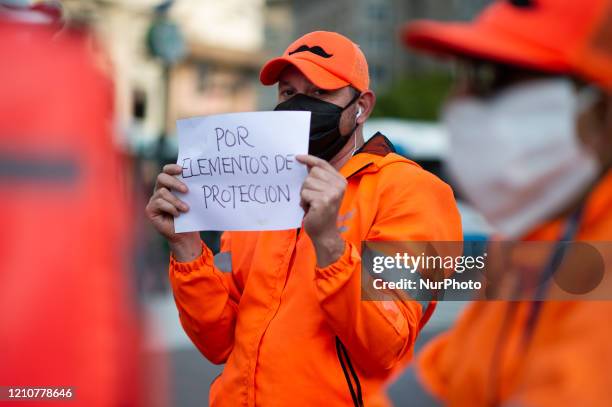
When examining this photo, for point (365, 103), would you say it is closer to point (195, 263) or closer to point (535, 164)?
point (195, 263)

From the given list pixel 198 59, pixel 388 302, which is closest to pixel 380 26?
pixel 198 59

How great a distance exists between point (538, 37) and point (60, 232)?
1258mm

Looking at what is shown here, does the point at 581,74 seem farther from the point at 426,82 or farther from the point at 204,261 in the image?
the point at 426,82

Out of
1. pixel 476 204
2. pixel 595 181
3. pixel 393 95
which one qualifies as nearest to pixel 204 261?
pixel 476 204

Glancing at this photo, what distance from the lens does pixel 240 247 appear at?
277 centimetres

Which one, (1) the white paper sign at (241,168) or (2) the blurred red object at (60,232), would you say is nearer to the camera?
(2) the blurred red object at (60,232)

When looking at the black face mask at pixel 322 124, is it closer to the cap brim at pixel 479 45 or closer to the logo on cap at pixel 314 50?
the logo on cap at pixel 314 50

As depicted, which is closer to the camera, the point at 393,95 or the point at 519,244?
the point at 519,244

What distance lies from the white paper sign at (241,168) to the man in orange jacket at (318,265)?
0.06 metres

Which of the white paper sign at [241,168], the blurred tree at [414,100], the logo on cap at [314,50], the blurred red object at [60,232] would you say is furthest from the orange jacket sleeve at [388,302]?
the blurred tree at [414,100]

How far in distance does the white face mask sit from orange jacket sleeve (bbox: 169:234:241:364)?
1273 mm

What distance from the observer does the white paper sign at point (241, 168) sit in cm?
254

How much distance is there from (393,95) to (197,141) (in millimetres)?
47906

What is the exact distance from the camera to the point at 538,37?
137 cm
